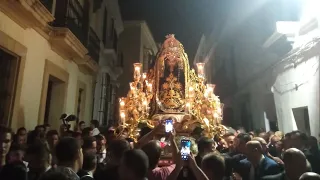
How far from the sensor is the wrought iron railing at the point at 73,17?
762 centimetres

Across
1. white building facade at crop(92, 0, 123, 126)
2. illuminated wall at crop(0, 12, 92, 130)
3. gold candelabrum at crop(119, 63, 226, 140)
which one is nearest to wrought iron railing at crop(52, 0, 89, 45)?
illuminated wall at crop(0, 12, 92, 130)

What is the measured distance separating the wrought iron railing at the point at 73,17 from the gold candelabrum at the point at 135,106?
2190mm

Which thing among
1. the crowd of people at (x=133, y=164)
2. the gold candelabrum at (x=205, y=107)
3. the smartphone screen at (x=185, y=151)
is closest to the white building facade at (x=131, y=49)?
the gold candelabrum at (x=205, y=107)

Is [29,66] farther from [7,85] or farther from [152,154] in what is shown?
[152,154]

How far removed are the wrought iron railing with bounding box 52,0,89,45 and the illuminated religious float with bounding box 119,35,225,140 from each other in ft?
7.06

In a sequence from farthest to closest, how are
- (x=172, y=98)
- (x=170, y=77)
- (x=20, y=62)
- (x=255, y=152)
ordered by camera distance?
(x=170, y=77)
(x=172, y=98)
(x=20, y=62)
(x=255, y=152)

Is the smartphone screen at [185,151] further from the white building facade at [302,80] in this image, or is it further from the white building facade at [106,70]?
the white building facade at [106,70]

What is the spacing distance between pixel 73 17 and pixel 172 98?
4.03 m

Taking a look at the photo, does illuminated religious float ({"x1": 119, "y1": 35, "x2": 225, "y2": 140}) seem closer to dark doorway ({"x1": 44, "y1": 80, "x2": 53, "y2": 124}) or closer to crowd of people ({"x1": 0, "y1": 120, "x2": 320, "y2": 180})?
dark doorway ({"x1": 44, "y1": 80, "x2": 53, "y2": 124})

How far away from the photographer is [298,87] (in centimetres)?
816

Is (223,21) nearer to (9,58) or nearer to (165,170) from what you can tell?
(9,58)

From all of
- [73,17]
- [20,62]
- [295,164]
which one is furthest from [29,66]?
[295,164]

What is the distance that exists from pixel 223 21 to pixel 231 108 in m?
4.97

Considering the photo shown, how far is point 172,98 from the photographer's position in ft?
28.8
